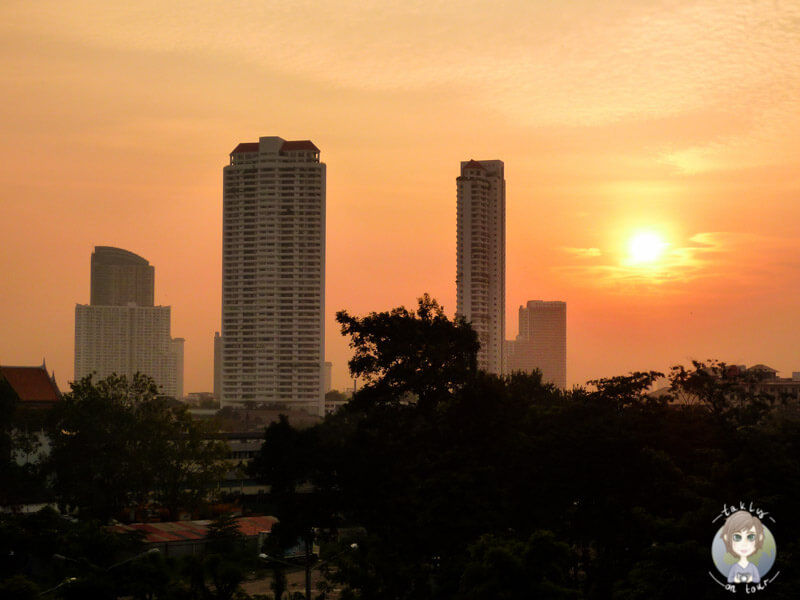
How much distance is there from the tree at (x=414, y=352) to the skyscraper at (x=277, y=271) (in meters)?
126

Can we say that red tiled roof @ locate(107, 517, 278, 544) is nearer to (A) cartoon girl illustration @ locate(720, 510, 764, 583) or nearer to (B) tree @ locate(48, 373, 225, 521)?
(B) tree @ locate(48, 373, 225, 521)

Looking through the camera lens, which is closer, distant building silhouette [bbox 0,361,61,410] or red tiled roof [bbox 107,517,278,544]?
red tiled roof [bbox 107,517,278,544]

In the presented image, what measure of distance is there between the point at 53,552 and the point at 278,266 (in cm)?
13067

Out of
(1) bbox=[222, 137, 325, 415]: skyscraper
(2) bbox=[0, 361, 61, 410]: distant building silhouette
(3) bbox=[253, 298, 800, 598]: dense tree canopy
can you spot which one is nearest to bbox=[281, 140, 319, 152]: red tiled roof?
(1) bbox=[222, 137, 325, 415]: skyscraper

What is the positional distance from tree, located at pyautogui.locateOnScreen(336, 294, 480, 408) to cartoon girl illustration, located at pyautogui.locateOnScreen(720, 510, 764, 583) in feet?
44.4

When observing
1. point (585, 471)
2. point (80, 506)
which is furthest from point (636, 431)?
point (80, 506)

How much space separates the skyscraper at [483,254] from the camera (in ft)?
526

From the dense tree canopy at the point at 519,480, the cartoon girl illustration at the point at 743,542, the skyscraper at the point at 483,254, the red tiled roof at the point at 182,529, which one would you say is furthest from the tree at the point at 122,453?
the skyscraper at the point at 483,254

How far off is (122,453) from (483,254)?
356 feet

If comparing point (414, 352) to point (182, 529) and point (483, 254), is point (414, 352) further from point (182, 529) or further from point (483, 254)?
point (483, 254)

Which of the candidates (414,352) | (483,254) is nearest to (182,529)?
(414,352)

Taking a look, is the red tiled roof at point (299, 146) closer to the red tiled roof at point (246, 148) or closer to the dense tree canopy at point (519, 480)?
the red tiled roof at point (246, 148)

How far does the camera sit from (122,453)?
57781 millimetres

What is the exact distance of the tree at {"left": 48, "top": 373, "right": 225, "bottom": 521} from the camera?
56.9m
